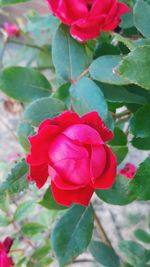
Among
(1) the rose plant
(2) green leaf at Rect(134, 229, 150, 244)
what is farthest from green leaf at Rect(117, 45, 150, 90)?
(2) green leaf at Rect(134, 229, 150, 244)

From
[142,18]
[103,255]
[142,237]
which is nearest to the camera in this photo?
[142,18]

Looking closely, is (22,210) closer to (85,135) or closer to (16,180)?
(16,180)

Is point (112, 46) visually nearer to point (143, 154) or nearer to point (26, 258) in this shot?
point (26, 258)

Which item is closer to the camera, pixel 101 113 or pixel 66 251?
pixel 101 113

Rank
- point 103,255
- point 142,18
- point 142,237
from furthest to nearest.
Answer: point 142,237, point 103,255, point 142,18

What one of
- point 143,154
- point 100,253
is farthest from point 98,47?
point 143,154

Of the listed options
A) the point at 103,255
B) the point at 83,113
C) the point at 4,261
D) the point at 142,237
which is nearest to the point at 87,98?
the point at 83,113

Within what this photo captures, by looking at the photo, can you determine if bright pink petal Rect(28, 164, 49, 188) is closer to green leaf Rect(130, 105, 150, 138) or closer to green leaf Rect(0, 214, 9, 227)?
green leaf Rect(130, 105, 150, 138)
